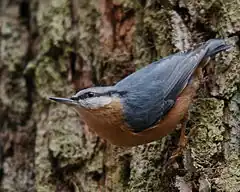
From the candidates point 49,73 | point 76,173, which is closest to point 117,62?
point 49,73

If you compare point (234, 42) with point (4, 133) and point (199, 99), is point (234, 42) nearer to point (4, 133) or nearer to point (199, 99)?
point (199, 99)

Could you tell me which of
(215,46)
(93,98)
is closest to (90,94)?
(93,98)

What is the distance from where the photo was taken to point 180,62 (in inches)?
140

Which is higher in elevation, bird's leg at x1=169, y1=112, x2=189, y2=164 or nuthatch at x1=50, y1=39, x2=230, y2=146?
nuthatch at x1=50, y1=39, x2=230, y2=146

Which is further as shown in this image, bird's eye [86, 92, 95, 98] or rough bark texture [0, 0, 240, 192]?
bird's eye [86, 92, 95, 98]

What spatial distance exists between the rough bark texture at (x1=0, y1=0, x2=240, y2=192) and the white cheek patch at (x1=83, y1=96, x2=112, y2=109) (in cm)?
41

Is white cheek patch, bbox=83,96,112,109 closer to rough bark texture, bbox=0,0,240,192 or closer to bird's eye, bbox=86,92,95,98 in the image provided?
bird's eye, bbox=86,92,95,98

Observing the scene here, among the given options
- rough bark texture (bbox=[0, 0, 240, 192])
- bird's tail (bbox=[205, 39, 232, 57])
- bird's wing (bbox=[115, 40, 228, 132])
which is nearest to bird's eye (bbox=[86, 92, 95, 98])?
bird's wing (bbox=[115, 40, 228, 132])

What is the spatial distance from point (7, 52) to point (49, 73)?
521 millimetres

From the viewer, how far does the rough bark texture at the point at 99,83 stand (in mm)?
3297

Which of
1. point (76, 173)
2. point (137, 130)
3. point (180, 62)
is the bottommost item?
point (76, 173)

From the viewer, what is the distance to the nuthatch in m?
3.42

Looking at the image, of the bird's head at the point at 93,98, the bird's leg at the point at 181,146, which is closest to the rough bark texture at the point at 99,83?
the bird's leg at the point at 181,146

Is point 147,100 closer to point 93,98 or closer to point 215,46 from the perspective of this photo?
point 93,98
